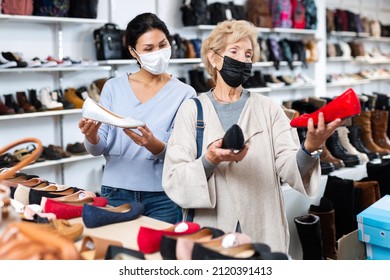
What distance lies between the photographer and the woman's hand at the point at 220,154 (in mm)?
1520

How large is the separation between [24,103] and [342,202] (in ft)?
8.60

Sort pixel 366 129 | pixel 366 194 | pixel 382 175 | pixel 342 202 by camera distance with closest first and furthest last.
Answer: pixel 342 202 → pixel 366 194 → pixel 382 175 → pixel 366 129

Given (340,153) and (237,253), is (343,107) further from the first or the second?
(340,153)

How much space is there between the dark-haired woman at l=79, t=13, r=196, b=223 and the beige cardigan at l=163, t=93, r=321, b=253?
0.33 meters

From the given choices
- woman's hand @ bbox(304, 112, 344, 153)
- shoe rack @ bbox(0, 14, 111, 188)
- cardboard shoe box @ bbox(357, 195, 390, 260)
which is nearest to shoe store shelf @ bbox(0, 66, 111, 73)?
shoe rack @ bbox(0, 14, 111, 188)

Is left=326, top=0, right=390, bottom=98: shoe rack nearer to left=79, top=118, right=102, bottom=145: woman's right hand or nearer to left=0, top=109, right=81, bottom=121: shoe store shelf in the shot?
left=0, top=109, right=81, bottom=121: shoe store shelf

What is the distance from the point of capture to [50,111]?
14.0 feet

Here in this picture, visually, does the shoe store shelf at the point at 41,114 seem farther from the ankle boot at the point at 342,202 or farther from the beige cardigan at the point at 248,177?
the beige cardigan at the point at 248,177

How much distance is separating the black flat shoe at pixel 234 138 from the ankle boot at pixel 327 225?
1.71m

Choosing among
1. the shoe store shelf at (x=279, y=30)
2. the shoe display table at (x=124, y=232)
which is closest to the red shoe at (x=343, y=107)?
the shoe display table at (x=124, y=232)

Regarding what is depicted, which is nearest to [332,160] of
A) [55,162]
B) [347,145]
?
[347,145]

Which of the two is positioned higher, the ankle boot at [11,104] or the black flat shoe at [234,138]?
the black flat shoe at [234,138]

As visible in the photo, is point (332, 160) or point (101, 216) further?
point (332, 160)
